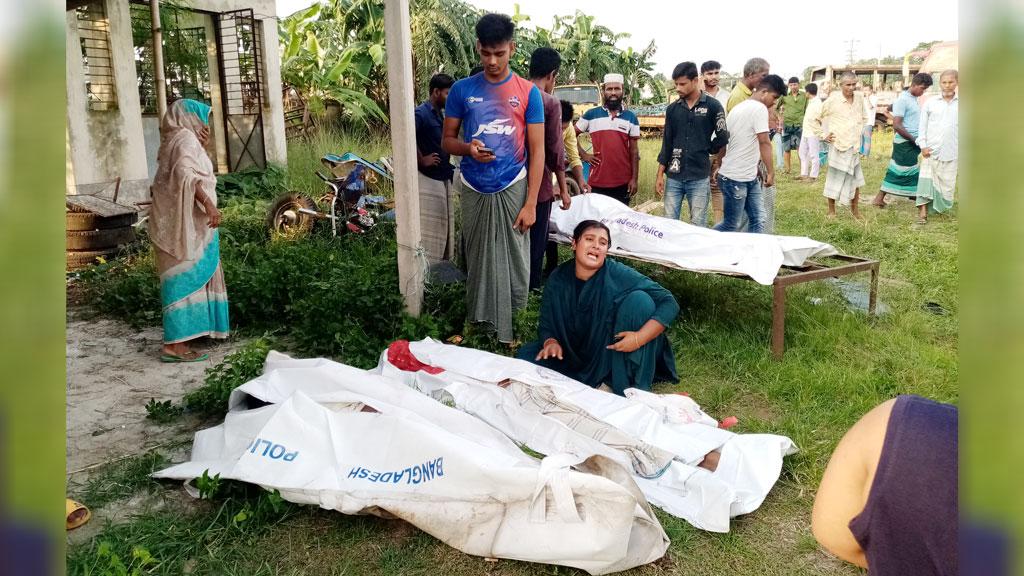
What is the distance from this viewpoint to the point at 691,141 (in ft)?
20.3

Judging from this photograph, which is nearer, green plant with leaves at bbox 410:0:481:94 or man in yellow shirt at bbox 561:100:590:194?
man in yellow shirt at bbox 561:100:590:194

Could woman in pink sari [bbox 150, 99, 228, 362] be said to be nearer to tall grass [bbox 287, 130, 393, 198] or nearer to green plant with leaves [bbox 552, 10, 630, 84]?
tall grass [bbox 287, 130, 393, 198]

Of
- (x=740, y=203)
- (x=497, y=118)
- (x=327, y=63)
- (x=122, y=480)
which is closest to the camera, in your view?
(x=122, y=480)

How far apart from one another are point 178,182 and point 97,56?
5.34 metres

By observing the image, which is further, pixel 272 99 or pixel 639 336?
pixel 272 99

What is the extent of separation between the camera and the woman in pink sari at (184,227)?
4.55 m

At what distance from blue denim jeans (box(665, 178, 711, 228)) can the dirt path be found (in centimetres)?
369

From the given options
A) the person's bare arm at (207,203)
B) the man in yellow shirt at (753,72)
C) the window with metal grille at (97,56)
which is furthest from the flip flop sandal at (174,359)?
the window with metal grille at (97,56)

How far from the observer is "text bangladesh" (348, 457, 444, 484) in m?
2.65

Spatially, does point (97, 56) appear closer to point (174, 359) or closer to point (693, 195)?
point (174, 359)

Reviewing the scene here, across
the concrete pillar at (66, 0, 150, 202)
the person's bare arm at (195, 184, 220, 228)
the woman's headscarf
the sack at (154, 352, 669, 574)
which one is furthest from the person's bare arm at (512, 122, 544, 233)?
the concrete pillar at (66, 0, 150, 202)

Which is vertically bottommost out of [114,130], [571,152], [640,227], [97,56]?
[640,227]

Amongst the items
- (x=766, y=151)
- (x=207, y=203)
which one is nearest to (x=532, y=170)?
(x=207, y=203)

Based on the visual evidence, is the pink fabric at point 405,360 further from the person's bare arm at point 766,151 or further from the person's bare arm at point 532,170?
the person's bare arm at point 766,151
